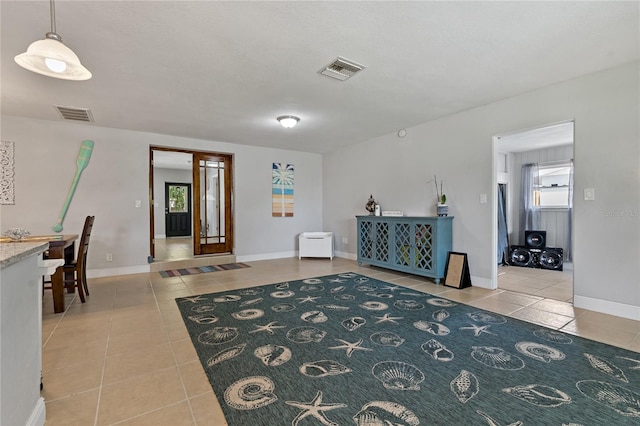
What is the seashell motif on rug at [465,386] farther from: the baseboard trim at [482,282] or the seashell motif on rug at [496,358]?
the baseboard trim at [482,282]

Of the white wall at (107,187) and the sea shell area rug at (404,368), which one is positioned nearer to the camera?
the sea shell area rug at (404,368)

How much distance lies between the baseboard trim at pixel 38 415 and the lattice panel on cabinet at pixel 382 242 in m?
4.40

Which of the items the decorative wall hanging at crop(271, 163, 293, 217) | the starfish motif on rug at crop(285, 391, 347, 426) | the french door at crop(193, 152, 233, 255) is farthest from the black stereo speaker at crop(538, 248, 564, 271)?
the french door at crop(193, 152, 233, 255)

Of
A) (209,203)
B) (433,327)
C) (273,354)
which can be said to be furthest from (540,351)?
(209,203)

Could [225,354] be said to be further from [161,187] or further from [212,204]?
[161,187]

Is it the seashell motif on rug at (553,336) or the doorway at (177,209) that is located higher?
the doorway at (177,209)

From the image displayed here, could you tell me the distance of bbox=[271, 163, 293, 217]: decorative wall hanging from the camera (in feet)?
22.3

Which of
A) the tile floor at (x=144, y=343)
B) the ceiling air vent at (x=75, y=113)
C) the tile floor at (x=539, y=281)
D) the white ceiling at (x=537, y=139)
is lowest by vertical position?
the tile floor at (x=539, y=281)

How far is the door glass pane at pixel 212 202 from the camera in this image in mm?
6242

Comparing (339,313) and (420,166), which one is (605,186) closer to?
(420,166)

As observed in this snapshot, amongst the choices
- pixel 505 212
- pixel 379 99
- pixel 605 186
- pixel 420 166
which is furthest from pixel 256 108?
pixel 505 212

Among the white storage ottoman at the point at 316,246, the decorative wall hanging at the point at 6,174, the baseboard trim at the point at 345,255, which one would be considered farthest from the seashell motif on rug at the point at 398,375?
the decorative wall hanging at the point at 6,174

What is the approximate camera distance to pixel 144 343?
242 centimetres

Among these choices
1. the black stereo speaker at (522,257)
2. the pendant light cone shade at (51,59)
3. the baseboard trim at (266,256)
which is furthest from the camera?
the baseboard trim at (266,256)
